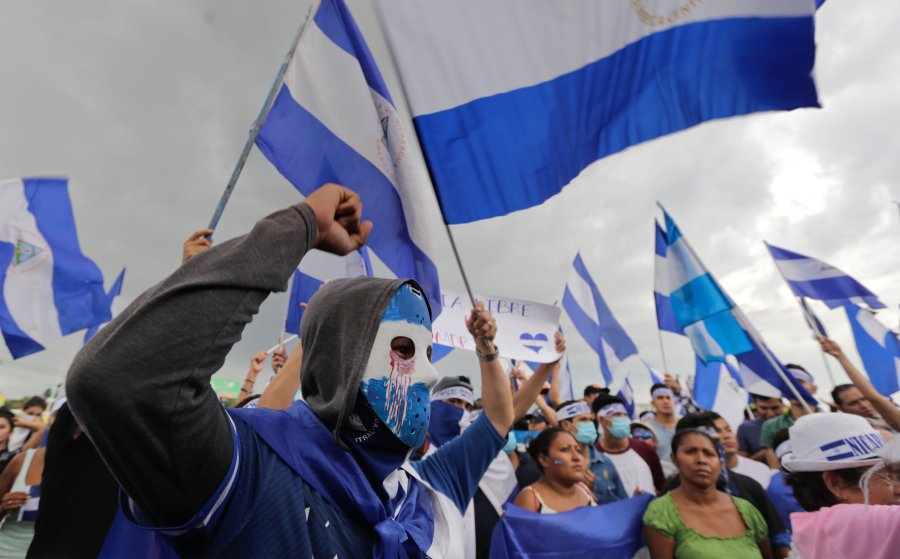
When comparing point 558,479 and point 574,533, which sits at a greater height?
point 558,479

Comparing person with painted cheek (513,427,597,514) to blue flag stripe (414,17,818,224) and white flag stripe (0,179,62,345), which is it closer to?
blue flag stripe (414,17,818,224)

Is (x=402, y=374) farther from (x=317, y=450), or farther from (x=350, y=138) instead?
(x=350, y=138)

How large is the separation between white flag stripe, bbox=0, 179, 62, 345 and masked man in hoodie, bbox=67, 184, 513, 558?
20.3 feet

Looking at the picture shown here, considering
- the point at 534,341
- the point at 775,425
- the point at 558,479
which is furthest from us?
the point at 775,425

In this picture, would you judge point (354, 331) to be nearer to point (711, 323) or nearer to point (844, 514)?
point (844, 514)

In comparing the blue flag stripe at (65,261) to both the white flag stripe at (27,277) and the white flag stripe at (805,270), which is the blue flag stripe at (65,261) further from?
the white flag stripe at (805,270)

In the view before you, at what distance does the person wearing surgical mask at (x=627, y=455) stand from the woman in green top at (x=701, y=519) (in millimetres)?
1359

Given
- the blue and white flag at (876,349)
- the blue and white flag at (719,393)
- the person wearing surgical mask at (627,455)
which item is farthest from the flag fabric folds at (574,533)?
the blue and white flag at (876,349)

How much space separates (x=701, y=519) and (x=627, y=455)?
6.44 ft

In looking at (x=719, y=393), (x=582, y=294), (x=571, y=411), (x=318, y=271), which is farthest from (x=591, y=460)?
(x=719, y=393)

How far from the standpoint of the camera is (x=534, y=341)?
452 centimetres

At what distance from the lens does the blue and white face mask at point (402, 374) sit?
1.50m

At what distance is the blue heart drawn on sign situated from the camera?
4438 mm

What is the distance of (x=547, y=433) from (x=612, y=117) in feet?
9.15
